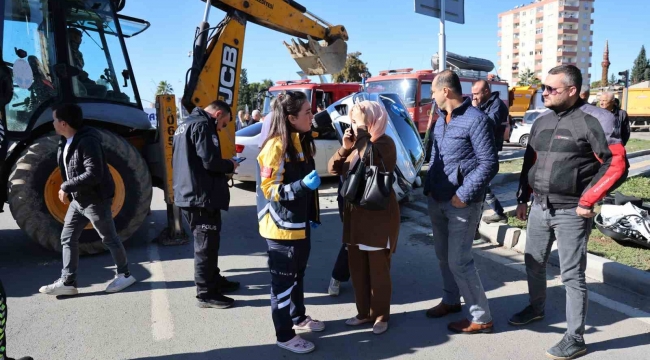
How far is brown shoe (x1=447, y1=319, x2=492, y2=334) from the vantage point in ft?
11.1

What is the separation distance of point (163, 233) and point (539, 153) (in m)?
4.55

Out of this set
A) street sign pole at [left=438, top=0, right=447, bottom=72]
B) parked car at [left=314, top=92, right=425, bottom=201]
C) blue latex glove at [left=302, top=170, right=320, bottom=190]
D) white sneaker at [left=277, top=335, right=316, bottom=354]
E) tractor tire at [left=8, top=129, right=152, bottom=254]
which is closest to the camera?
blue latex glove at [left=302, top=170, right=320, bottom=190]

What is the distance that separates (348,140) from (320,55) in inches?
191

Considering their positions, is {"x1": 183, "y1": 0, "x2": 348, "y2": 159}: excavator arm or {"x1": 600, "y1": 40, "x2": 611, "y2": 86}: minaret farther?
{"x1": 600, "y1": 40, "x2": 611, "y2": 86}: minaret

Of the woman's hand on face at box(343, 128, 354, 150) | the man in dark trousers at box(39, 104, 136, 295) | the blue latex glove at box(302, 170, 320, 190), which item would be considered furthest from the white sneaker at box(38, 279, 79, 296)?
the woman's hand on face at box(343, 128, 354, 150)

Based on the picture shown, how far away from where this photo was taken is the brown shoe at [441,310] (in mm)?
3723

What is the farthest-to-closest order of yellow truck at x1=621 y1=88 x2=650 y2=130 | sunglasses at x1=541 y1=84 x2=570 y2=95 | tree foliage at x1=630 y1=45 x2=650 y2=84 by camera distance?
1. tree foliage at x1=630 y1=45 x2=650 y2=84
2. yellow truck at x1=621 y1=88 x2=650 y2=130
3. sunglasses at x1=541 y1=84 x2=570 y2=95

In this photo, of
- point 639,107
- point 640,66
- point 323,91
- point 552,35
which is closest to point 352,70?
point 639,107

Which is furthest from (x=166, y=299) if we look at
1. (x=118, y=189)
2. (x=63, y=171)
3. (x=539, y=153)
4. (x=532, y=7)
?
(x=532, y=7)

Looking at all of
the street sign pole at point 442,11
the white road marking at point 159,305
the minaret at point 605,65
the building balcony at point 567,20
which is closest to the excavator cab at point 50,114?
the white road marking at point 159,305

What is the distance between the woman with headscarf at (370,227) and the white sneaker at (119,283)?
2239 millimetres

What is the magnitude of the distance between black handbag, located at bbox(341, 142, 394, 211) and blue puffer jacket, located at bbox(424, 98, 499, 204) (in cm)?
43

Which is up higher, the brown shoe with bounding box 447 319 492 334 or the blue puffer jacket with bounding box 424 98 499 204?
the blue puffer jacket with bounding box 424 98 499 204

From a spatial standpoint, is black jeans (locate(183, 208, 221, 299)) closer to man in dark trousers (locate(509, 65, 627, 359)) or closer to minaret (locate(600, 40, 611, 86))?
man in dark trousers (locate(509, 65, 627, 359))
